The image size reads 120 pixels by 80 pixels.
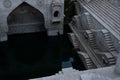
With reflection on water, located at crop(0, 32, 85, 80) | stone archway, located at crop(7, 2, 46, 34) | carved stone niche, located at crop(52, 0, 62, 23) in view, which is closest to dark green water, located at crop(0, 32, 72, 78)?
reflection on water, located at crop(0, 32, 85, 80)

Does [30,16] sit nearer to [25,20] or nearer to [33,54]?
[25,20]

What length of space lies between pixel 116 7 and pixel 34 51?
5.62 meters

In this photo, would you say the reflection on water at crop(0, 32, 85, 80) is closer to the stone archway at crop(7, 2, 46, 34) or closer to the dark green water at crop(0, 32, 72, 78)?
the dark green water at crop(0, 32, 72, 78)

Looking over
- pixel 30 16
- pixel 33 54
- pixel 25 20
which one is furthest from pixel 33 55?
pixel 30 16

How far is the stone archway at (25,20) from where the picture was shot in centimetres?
1362

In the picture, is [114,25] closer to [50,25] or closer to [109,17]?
[109,17]

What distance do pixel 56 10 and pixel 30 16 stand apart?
2.15 metres

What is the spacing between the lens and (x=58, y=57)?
12.4m

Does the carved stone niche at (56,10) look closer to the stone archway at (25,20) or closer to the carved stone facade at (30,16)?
the carved stone facade at (30,16)

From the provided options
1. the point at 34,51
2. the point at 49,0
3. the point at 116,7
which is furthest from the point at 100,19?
the point at 34,51

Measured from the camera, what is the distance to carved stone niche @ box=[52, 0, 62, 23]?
12.7 m

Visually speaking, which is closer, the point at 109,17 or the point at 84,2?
the point at 109,17

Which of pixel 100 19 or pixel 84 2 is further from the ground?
pixel 84 2

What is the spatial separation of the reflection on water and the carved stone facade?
1.63ft
